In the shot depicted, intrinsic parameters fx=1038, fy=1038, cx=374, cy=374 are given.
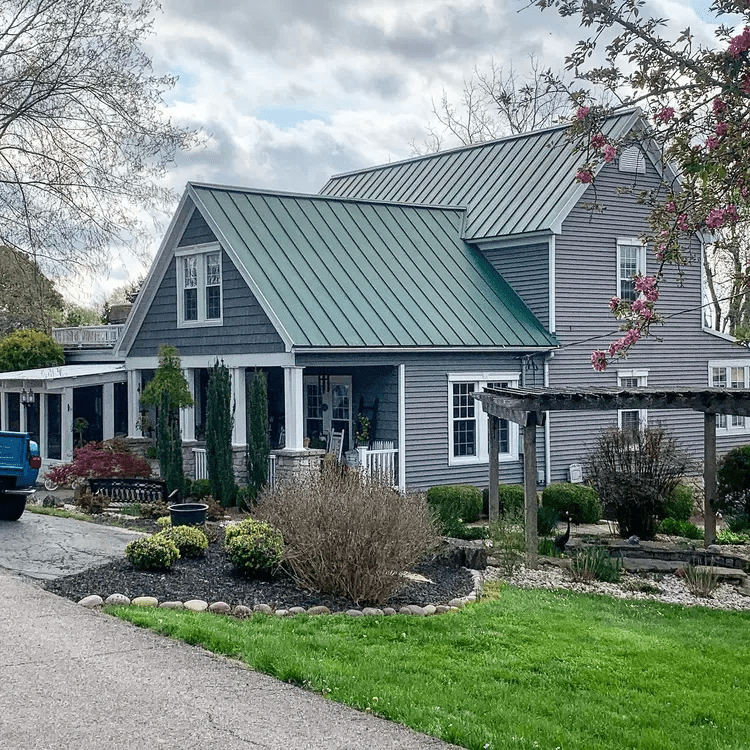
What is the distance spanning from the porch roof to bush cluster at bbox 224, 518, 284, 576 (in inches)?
555

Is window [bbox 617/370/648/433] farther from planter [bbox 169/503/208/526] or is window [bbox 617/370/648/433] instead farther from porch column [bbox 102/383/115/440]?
planter [bbox 169/503/208/526]

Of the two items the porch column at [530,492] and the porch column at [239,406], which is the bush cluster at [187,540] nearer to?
the porch column at [530,492]

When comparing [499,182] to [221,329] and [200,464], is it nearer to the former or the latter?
[221,329]

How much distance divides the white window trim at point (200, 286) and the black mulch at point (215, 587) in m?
9.67

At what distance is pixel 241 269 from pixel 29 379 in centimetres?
797

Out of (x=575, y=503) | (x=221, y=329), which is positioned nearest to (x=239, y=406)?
(x=221, y=329)

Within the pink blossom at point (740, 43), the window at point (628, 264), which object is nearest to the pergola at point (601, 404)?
the pink blossom at point (740, 43)

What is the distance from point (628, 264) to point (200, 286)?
398 inches

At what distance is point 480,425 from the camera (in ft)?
73.0

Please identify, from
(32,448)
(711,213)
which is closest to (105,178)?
(32,448)

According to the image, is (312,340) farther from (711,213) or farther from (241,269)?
(711,213)

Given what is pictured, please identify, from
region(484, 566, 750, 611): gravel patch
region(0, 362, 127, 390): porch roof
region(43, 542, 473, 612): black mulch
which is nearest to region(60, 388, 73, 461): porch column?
region(0, 362, 127, 390): porch roof

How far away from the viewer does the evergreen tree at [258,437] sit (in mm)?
19031

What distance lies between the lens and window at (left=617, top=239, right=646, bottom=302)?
24.5 metres
